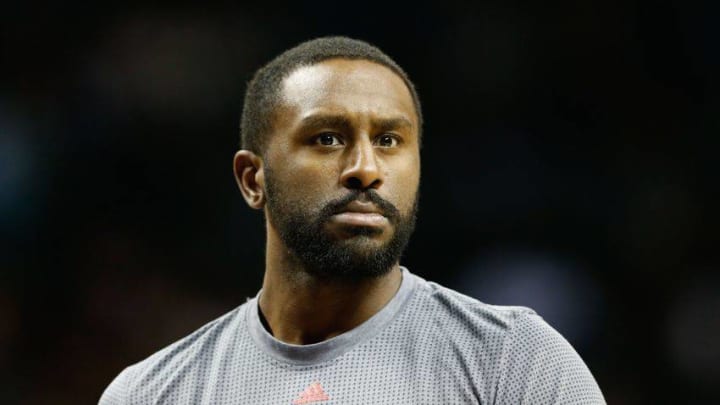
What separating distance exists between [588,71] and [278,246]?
8.01 ft

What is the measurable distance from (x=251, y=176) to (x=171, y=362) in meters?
0.41

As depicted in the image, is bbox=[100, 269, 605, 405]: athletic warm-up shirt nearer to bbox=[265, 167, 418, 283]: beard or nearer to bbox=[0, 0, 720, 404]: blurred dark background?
bbox=[265, 167, 418, 283]: beard

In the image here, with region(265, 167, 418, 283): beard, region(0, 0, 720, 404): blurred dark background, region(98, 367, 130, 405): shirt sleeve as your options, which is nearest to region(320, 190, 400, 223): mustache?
region(265, 167, 418, 283): beard

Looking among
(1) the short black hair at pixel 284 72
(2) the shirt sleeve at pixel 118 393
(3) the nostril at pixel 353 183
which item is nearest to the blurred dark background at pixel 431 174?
(2) the shirt sleeve at pixel 118 393

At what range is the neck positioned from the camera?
1.83 meters

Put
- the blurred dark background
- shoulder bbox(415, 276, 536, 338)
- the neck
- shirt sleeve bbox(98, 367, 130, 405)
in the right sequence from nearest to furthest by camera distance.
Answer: shoulder bbox(415, 276, 536, 338) → the neck → shirt sleeve bbox(98, 367, 130, 405) → the blurred dark background

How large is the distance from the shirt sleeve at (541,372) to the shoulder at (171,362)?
60cm

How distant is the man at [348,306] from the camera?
1.67 m

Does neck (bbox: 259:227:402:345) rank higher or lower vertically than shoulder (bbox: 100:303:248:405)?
higher

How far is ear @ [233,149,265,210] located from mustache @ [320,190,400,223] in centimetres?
23

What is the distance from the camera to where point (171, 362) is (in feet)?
6.31

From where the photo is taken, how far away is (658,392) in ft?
11.7

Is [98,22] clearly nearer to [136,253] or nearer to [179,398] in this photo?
[136,253]

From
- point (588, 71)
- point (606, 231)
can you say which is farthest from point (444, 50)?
point (606, 231)
